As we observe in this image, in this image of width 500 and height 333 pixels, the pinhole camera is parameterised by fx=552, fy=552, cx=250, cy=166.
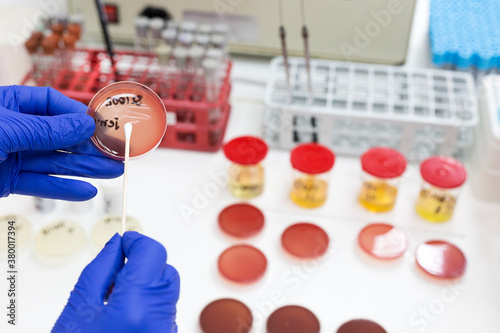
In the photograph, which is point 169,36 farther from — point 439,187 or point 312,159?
point 439,187

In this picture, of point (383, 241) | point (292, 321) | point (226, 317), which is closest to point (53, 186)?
point (226, 317)

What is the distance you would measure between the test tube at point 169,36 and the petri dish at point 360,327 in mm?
1027

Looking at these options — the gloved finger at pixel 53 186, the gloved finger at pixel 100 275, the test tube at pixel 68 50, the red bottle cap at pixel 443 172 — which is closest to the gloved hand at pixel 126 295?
the gloved finger at pixel 100 275

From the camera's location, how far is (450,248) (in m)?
1.45

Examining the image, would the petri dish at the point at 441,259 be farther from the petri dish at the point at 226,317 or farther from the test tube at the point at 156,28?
the test tube at the point at 156,28

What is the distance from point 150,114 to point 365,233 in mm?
676

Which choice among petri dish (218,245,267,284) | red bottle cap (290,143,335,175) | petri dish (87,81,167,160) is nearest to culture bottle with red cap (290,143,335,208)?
red bottle cap (290,143,335,175)

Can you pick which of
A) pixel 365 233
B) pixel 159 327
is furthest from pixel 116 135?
pixel 365 233

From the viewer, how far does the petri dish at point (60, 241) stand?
1398 mm

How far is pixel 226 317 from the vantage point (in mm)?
1272

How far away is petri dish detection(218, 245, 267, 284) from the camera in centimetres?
137

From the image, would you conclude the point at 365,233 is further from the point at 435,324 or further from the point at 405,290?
the point at 435,324

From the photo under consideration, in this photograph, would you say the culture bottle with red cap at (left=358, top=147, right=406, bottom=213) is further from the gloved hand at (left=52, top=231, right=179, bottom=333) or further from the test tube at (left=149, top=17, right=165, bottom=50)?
the test tube at (left=149, top=17, right=165, bottom=50)

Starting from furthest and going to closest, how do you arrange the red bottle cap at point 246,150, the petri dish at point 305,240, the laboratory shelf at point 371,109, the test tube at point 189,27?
the test tube at point 189,27, the laboratory shelf at point 371,109, the red bottle cap at point 246,150, the petri dish at point 305,240
